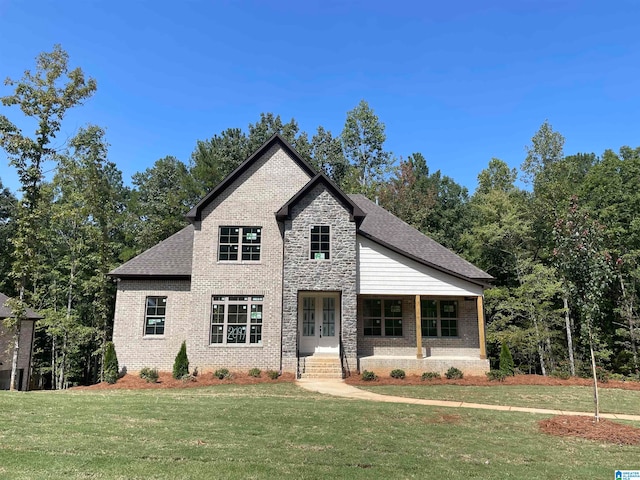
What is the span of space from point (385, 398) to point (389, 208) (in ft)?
77.2

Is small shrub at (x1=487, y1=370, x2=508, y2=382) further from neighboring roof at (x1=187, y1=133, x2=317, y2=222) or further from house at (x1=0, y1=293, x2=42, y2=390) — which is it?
house at (x1=0, y1=293, x2=42, y2=390)

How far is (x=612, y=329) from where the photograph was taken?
2666 cm

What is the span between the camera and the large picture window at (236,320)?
1681cm

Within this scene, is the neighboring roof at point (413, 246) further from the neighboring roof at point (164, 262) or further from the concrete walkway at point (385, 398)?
the neighboring roof at point (164, 262)

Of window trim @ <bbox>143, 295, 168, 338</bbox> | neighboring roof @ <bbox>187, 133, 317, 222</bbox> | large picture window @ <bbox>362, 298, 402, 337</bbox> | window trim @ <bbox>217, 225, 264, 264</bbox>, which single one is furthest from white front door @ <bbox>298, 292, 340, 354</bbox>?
window trim @ <bbox>143, 295, 168, 338</bbox>

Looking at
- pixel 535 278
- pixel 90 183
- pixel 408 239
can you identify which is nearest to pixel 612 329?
pixel 535 278

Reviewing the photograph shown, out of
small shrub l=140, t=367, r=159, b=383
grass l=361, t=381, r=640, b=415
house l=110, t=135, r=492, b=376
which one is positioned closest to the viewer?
grass l=361, t=381, r=640, b=415

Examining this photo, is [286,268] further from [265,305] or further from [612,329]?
[612,329]

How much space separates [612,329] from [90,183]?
3393cm

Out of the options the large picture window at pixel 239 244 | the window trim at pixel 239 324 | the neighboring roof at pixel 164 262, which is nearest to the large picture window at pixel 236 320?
the window trim at pixel 239 324

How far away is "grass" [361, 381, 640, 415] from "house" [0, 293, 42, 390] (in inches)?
681

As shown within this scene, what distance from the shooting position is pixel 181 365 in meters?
15.6

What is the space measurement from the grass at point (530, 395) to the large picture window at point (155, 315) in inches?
352

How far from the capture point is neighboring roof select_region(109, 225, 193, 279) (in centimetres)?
1736
